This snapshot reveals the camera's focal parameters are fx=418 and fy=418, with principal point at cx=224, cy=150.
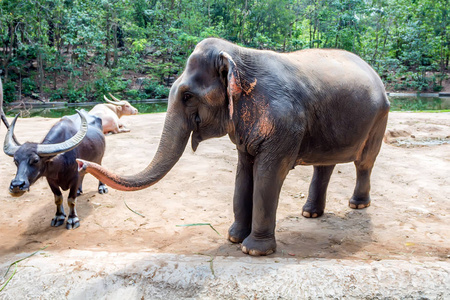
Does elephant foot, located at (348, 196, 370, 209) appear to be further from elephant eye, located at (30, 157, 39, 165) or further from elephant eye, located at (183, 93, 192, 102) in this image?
elephant eye, located at (30, 157, 39, 165)

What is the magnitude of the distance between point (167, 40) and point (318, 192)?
25.5m

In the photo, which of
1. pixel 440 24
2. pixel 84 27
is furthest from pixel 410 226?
pixel 440 24

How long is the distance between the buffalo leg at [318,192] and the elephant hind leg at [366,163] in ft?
1.31

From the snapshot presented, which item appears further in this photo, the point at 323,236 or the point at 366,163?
the point at 366,163

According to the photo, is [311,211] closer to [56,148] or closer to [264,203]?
[264,203]

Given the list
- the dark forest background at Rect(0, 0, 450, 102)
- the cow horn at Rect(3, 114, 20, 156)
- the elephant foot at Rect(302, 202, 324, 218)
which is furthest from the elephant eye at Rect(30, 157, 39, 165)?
the dark forest background at Rect(0, 0, 450, 102)

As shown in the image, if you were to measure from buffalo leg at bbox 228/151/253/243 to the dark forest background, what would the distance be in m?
22.9

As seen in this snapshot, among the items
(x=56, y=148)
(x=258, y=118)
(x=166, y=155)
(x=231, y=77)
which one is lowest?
(x=56, y=148)

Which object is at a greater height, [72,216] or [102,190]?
[72,216]

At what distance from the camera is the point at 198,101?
366 cm

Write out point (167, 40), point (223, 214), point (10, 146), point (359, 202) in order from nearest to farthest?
point (10, 146) < point (223, 214) < point (359, 202) < point (167, 40)

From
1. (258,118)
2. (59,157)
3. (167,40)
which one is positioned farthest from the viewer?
(167,40)

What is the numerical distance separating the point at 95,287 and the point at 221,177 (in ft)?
11.3

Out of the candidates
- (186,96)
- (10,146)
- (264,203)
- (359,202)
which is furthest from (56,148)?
(359,202)
